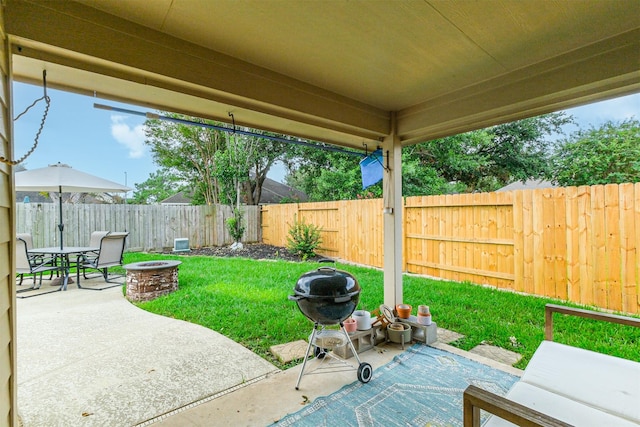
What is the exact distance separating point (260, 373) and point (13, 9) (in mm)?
2612

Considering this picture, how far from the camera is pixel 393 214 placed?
10.4ft

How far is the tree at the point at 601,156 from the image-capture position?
303 inches

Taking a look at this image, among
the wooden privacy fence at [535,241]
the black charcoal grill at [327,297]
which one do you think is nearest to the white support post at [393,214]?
the black charcoal grill at [327,297]

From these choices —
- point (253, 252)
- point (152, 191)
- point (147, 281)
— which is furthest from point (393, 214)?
point (152, 191)

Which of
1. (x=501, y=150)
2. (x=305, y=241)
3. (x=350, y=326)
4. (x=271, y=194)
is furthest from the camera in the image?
(x=271, y=194)

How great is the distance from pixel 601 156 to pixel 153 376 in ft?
36.6

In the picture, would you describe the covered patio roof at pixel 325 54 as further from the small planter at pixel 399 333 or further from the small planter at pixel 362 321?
the small planter at pixel 399 333

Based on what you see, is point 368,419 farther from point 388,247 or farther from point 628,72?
point 628,72

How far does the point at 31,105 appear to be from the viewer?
1422 mm

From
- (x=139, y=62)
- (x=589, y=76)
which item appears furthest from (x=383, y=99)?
(x=139, y=62)

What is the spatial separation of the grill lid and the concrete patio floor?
0.71 m

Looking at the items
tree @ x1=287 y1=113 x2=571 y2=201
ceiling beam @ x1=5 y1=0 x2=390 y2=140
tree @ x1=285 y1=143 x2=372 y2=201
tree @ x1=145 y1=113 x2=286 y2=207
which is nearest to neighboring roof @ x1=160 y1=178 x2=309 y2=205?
tree @ x1=145 y1=113 x2=286 y2=207

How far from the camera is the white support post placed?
3166mm

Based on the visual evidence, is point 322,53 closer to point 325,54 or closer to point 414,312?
point 325,54
